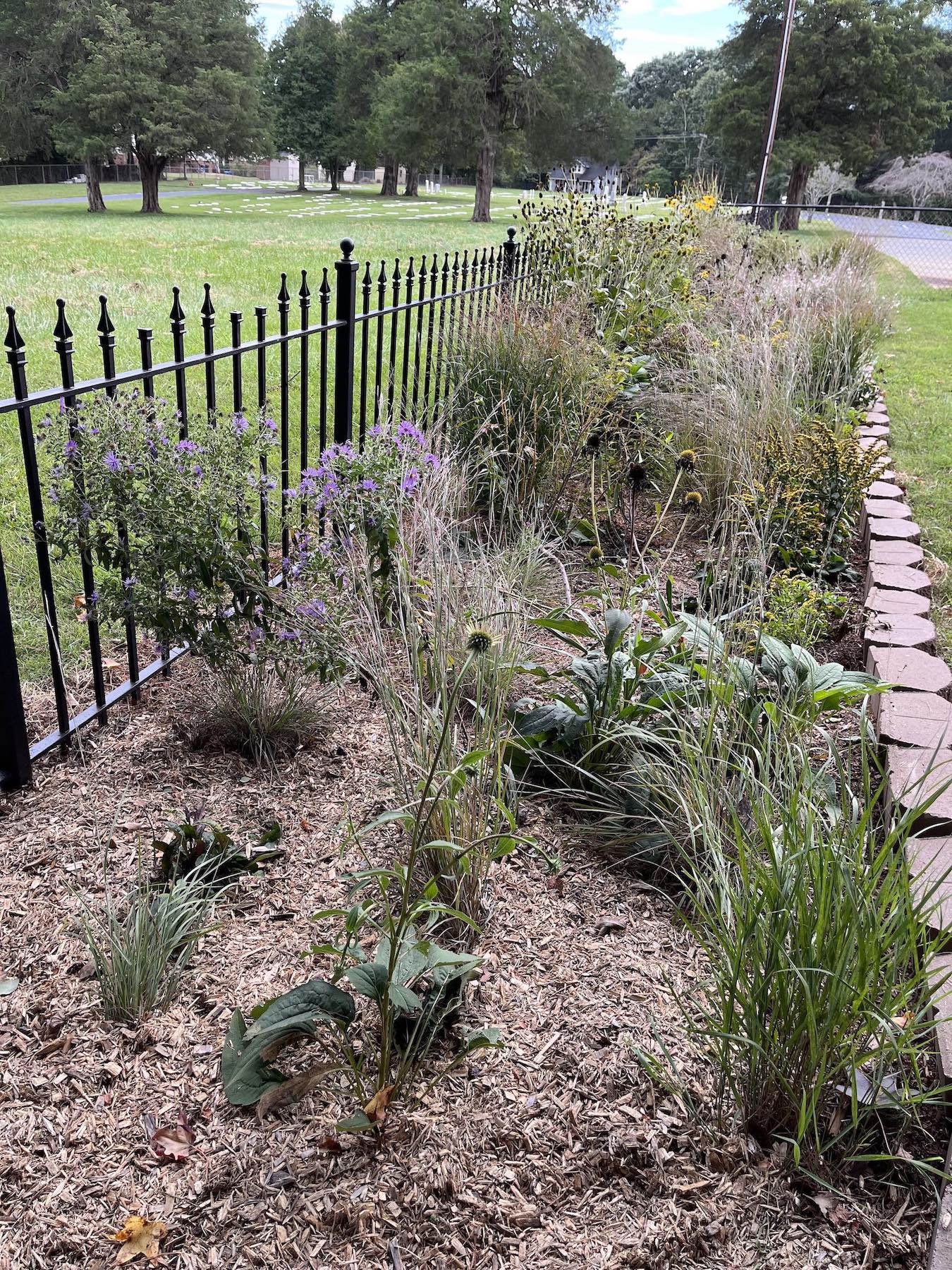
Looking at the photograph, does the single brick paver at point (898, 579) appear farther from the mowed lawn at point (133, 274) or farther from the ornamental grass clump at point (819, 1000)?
the mowed lawn at point (133, 274)

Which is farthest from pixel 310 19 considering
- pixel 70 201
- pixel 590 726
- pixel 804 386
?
pixel 590 726

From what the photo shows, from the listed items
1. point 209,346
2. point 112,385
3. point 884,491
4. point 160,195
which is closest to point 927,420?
point 884,491

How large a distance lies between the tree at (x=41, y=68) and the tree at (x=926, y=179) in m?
35.2

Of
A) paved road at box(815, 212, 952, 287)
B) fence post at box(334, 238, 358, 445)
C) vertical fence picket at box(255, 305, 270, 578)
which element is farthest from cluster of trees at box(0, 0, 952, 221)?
vertical fence picket at box(255, 305, 270, 578)

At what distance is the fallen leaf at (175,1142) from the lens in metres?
1.59

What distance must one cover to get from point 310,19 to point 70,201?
23.0 meters

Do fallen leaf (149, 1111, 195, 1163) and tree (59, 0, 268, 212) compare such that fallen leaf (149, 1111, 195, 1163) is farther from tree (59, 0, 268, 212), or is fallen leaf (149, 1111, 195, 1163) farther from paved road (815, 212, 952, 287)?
tree (59, 0, 268, 212)

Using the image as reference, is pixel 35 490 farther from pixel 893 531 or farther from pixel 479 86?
pixel 479 86

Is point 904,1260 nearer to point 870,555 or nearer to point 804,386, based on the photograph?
point 870,555

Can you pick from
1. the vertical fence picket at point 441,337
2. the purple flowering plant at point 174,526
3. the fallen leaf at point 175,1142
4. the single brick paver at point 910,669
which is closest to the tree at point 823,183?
the vertical fence picket at point 441,337

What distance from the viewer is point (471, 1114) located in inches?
67.0

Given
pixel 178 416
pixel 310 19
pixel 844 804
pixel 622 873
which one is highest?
pixel 310 19

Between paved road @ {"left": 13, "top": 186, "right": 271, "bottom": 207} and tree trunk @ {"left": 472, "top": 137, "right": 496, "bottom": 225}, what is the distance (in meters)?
14.1

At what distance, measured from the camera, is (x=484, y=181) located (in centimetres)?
3250
